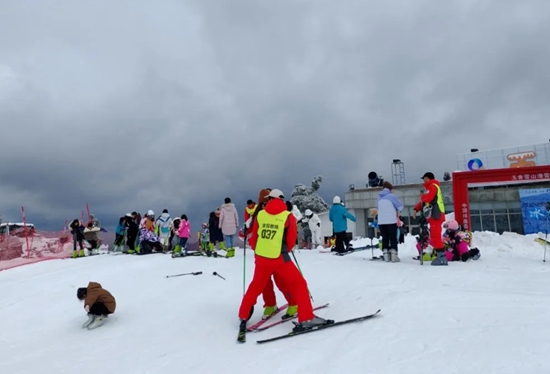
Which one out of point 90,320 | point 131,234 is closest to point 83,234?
point 131,234

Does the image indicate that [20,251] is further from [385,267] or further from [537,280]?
[537,280]

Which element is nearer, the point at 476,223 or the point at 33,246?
the point at 33,246

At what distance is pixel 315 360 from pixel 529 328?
2.24 m

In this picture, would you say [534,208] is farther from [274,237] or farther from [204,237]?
[274,237]

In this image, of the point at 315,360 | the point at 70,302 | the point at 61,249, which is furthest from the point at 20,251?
the point at 315,360

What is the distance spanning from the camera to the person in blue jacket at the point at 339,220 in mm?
12719

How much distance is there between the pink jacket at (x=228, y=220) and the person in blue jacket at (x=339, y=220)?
3.50 metres

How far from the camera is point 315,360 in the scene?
3797 millimetres

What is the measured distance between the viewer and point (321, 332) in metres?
4.59

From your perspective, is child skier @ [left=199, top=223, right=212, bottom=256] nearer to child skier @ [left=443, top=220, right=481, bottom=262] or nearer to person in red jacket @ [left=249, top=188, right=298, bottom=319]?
child skier @ [left=443, top=220, right=481, bottom=262]

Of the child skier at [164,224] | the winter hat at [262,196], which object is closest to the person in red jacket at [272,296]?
the winter hat at [262,196]

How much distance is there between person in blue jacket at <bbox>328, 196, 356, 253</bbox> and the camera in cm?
1272

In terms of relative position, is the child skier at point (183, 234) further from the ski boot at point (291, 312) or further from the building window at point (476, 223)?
the building window at point (476, 223)

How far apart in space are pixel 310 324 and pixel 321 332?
175 millimetres
